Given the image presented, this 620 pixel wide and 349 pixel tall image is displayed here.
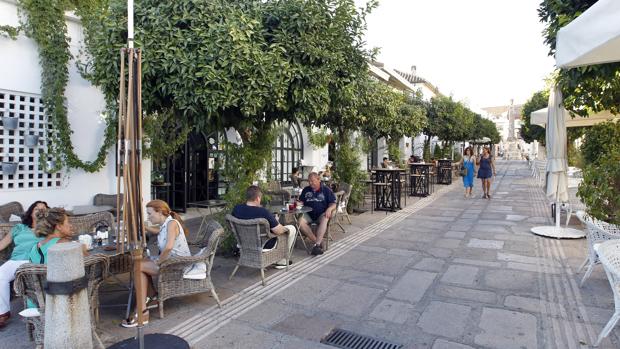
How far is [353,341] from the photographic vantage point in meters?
3.21

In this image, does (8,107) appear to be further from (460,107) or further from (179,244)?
(460,107)

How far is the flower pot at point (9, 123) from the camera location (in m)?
5.59

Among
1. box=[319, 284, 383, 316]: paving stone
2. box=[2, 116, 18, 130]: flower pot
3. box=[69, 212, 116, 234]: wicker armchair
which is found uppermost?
box=[2, 116, 18, 130]: flower pot

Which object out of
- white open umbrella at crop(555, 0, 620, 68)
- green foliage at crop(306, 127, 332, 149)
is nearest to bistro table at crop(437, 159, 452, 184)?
green foliage at crop(306, 127, 332, 149)

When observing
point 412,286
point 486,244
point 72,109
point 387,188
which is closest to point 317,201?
point 412,286

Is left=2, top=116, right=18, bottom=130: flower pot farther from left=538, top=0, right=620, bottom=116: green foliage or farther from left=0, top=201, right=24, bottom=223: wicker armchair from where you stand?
left=538, top=0, right=620, bottom=116: green foliage

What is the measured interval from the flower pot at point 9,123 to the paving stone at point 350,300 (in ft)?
16.6

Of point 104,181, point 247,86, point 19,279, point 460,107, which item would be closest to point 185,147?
point 104,181

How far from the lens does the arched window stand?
13.1 metres

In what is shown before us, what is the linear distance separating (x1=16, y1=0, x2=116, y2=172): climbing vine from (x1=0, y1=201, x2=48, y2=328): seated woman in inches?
106

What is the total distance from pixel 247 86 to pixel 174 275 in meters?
2.02

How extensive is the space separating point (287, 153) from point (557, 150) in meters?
8.72

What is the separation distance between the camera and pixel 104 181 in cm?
704

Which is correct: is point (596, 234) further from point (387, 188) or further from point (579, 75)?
point (387, 188)
